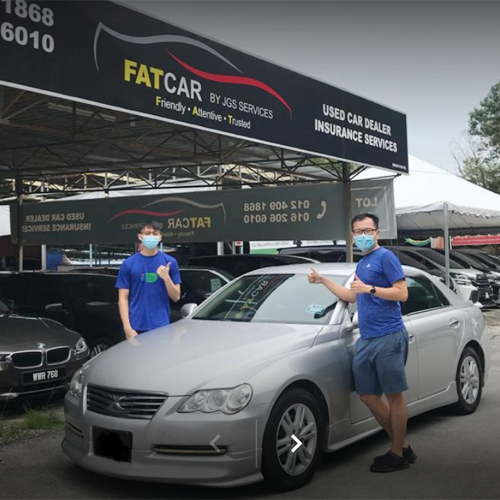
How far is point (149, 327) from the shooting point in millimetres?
6094

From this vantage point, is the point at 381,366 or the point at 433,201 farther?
the point at 433,201

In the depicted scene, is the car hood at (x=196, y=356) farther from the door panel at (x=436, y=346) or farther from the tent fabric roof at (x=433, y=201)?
the tent fabric roof at (x=433, y=201)

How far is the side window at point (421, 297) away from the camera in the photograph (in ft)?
19.8

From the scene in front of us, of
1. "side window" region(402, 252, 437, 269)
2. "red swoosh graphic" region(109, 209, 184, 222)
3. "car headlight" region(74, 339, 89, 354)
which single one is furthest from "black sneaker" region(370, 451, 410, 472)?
"side window" region(402, 252, 437, 269)

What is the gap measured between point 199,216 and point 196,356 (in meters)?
11.1

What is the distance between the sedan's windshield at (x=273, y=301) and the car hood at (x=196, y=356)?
0.18 m

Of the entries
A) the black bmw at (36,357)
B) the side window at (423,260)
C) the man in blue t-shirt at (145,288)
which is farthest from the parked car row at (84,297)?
the side window at (423,260)

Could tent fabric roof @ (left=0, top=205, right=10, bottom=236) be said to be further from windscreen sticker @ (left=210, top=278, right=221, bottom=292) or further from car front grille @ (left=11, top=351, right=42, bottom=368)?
car front grille @ (left=11, top=351, right=42, bottom=368)

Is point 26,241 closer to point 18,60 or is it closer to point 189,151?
point 189,151

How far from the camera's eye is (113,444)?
14.0 feet

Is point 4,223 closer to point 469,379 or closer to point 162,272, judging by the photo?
point 162,272

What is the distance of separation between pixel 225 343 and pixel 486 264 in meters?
17.7

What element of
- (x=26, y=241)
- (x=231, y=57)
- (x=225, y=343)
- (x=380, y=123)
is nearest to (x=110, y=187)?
(x=26, y=241)

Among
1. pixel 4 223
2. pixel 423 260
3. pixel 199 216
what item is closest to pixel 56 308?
pixel 199 216
